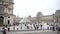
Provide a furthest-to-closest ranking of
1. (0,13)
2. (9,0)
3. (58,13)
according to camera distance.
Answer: (58,13) < (9,0) < (0,13)

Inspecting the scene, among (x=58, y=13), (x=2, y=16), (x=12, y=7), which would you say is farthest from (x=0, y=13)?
(x=58, y=13)

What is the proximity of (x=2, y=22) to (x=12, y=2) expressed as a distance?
476 cm

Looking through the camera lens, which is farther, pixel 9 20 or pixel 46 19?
pixel 46 19

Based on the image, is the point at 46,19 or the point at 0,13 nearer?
the point at 0,13

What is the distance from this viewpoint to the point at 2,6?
31.3 m

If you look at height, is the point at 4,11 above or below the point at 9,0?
below

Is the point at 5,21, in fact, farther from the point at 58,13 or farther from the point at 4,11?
the point at 58,13

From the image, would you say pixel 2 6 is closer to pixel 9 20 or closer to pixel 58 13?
pixel 9 20

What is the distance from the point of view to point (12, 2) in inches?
1309

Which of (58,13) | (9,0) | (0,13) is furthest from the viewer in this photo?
(58,13)

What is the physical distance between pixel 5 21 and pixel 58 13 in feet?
108

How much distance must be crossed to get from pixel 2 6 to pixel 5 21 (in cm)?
291

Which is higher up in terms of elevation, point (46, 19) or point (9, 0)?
point (9, 0)

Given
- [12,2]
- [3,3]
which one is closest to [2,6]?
[3,3]
